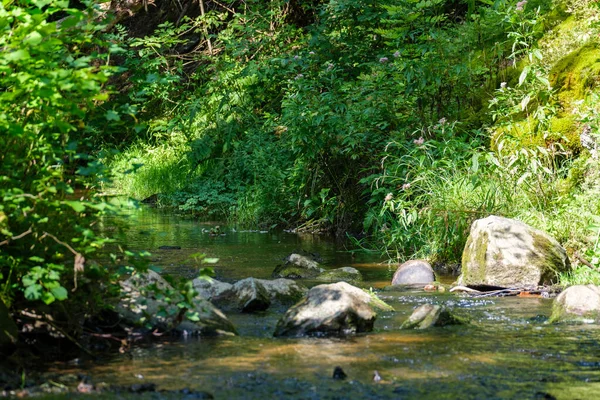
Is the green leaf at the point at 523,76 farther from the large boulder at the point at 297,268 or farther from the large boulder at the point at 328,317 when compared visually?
the large boulder at the point at 328,317

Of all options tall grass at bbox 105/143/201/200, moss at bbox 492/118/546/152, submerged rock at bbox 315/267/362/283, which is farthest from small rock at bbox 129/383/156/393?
tall grass at bbox 105/143/201/200

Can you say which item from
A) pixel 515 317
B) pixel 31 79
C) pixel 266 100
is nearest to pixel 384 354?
pixel 515 317

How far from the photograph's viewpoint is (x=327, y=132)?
403 inches

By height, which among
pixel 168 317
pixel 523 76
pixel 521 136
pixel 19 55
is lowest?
pixel 168 317

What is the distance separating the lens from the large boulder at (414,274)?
Result: 721cm

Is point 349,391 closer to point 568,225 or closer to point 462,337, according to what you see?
point 462,337

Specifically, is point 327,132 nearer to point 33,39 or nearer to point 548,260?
point 548,260

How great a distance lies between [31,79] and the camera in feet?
13.3

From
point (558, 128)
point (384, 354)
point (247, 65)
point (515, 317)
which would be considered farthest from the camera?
point (247, 65)

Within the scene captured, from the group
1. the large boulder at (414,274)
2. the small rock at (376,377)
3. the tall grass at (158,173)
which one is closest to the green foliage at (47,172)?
the small rock at (376,377)

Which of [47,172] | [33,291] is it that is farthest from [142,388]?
[47,172]

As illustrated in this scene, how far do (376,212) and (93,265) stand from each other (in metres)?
5.47

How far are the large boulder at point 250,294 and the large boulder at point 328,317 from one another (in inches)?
30.5

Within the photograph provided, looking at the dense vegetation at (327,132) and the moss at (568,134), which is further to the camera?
the moss at (568,134)
